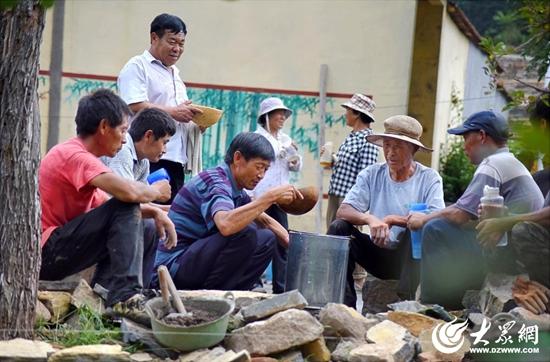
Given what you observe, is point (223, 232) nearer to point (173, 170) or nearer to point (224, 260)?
point (224, 260)

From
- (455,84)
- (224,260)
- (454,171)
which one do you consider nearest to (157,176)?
(224,260)

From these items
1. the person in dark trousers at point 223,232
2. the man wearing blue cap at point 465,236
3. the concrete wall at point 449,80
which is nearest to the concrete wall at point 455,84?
the concrete wall at point 449,80

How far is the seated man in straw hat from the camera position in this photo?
23.0 feet

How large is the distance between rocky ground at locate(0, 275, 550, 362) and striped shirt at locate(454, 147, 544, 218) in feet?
1.93

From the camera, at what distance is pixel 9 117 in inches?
207

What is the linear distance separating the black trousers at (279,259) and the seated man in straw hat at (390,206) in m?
0.34

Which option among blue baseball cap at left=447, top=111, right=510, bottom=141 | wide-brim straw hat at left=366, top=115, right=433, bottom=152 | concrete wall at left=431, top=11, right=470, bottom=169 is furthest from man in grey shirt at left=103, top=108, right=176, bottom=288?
concrete wall at left=431, top=11, right=470, bottom=169

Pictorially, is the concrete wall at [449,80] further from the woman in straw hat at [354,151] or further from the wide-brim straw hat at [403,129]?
the wide-brim straw hat at [403,129]

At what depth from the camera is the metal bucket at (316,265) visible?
6426mm


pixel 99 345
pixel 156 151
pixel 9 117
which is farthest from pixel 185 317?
pixel 156 151

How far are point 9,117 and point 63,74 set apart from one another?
970 centimetres

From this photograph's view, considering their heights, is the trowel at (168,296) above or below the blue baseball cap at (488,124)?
below

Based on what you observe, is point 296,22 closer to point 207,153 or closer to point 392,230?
point 207,153

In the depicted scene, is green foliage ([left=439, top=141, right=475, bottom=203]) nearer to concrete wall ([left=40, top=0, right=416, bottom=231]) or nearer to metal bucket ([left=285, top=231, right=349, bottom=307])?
concrete wall ([left=40, top=0, right=416, bottom=231])
